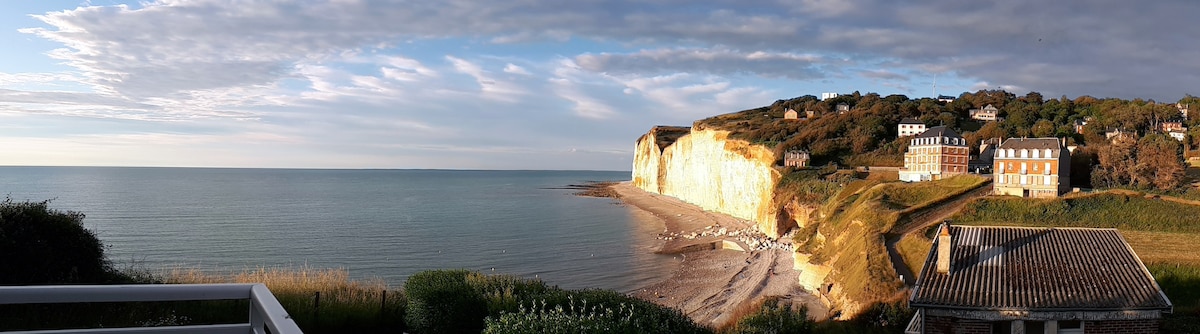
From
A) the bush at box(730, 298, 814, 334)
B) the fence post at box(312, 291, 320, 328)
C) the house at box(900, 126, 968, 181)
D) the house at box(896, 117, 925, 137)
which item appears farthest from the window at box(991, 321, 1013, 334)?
the house at box(896, 117, 925, 137)

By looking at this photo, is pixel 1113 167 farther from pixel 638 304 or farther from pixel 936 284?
pixel 638 304

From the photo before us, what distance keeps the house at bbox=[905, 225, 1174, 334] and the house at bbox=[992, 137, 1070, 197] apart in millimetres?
22583

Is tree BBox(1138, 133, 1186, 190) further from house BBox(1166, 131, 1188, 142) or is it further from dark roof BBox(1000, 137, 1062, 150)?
house BBox(1166, 131, 1188, 142)

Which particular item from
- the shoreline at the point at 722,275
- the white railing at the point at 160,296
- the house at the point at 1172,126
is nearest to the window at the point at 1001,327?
the shoreline at the point at 722,275

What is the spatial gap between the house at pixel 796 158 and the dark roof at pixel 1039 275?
3868cm

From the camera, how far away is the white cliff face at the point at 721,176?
181 feet

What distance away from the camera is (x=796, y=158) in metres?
56.6

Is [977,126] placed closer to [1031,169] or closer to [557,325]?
[1031,169]

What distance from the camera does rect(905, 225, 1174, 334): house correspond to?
13664mm

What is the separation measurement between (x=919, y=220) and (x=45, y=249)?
95.2 ft

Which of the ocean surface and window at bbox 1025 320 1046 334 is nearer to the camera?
window at bbox 1025 320 1046 334

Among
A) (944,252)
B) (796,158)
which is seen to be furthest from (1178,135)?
(944,252)

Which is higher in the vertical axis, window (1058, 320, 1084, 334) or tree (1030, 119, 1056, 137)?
tree (1030, 119, 1056, 137)

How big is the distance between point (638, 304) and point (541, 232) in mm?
43722
